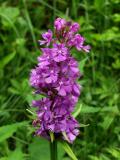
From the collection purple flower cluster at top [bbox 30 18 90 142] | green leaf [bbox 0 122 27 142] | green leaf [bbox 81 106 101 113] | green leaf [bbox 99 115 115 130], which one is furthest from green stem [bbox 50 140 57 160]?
green leaf [bbox 99 115 115 130]

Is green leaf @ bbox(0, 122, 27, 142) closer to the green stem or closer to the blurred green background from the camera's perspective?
the blurred green background

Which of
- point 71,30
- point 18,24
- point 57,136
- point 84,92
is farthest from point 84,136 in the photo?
point 18,24

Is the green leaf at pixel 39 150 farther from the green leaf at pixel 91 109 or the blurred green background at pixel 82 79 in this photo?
the green leaf at pixel 91 109

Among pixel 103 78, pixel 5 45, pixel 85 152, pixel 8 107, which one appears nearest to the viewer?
pixel 85 152

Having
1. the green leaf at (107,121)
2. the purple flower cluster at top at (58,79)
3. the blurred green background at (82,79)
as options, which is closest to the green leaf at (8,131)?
the blurred green background at (82,79)

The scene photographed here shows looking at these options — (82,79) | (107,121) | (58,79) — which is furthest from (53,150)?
(82,79)

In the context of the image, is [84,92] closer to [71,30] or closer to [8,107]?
[8,107]
